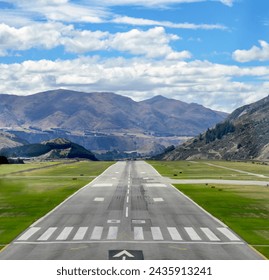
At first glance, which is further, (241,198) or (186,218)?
(241,198)

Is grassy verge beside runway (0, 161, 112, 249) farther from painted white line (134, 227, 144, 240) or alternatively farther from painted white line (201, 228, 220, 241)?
painted white line (201, 228, 220, 241)

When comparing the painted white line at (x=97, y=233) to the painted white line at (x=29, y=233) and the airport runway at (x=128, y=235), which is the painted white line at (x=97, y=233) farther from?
the painted white line at (x=29, y=233)

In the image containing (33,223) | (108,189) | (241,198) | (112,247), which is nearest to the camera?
(112,247)

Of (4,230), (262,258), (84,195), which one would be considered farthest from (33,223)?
A: (84,195)

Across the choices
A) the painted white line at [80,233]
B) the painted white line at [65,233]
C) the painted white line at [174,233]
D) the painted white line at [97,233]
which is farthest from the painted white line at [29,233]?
the painted white line at [174,233]

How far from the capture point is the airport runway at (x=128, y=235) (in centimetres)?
3888

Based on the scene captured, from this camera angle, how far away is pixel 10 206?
72.8 meters

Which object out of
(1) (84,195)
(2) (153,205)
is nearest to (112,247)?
(2) (153,205)

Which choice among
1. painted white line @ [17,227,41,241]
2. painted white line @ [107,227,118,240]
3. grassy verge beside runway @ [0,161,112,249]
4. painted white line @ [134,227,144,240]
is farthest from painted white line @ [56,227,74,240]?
painted white line @ [134,227,144,240]

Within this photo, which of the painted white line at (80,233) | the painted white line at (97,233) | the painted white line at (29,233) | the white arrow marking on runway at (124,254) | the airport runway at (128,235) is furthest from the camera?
the painted white line at (29,233)

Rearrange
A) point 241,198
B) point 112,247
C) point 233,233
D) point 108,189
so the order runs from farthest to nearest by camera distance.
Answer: point 108,189 < point 241,198 < point 233,233 < point 112,247

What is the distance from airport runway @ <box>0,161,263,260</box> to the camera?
128ft

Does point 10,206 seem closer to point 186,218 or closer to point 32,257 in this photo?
point 186,218

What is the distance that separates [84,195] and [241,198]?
77.6ft
